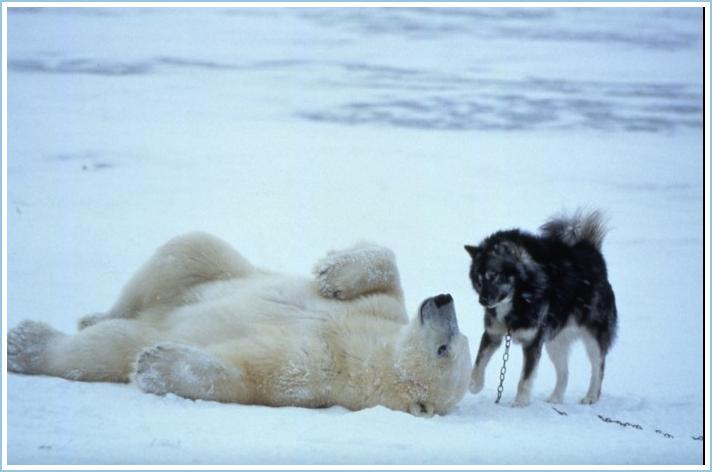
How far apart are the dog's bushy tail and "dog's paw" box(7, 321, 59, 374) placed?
9.27 feet

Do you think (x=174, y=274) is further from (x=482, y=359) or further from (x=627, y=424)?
(x=627, y=424)

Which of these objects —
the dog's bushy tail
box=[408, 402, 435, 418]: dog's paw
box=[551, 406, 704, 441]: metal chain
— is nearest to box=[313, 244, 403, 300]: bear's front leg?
box=[408, 402, 435, 418]: dog's paw

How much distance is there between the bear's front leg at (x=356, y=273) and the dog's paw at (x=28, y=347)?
1.33m

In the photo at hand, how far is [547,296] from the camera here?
5.33 metres

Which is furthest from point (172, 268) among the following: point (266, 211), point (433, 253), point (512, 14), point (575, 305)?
point (512, 14)

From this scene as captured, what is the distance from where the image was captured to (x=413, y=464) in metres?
3.78

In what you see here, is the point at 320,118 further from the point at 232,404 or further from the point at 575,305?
the point at 232,404

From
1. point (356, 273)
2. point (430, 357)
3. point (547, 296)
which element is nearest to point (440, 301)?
point (430, 357)

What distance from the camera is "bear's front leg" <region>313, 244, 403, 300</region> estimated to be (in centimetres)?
487

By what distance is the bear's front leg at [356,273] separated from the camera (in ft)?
16.0

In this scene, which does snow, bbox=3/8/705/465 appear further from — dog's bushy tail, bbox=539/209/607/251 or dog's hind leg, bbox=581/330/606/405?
dog's bushy tail, bbox=539/209/607/251

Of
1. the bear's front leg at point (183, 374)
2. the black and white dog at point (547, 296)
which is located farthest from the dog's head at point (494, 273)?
the bear's front leg at point (183, 374)

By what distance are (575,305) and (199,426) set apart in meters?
2.47

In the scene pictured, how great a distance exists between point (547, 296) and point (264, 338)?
1.63m
